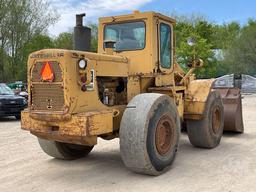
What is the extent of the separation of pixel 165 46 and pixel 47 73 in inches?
105

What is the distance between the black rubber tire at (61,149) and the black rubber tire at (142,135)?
1.73m

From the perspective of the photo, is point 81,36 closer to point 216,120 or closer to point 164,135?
point 164,135

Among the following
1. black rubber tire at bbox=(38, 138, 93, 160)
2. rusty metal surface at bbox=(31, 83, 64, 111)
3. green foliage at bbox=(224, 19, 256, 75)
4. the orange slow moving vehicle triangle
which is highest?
green foliage at bbox=(224, 19, 256, 75)

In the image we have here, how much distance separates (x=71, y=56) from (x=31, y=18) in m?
33.1

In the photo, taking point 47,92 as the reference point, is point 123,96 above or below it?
below

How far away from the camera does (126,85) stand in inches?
285

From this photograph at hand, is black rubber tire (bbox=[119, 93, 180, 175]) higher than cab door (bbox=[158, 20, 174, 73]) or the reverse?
the reverse

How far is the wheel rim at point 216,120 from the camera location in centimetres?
888

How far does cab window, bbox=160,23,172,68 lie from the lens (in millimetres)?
7750

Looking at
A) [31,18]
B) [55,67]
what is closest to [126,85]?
[55,67]

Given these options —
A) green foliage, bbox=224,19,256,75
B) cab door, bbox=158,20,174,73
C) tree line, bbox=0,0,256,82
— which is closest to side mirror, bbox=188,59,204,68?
cab door, bbox=158,20,174,73

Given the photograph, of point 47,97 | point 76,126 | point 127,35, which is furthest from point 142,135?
point 127,35

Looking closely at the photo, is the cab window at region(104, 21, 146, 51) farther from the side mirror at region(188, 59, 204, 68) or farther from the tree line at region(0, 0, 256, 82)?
the tree line at region(0, 0, 256, 82)

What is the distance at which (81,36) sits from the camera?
7160 millimetres
